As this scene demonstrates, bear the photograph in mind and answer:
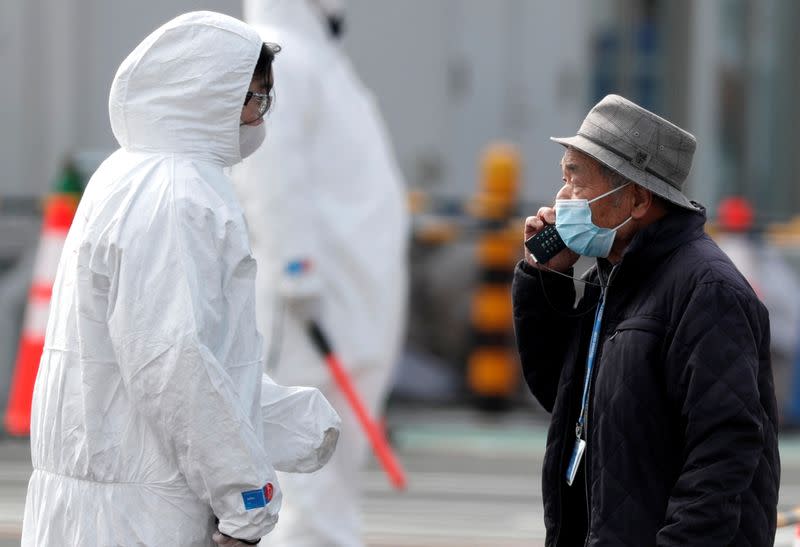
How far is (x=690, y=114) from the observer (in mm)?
12977

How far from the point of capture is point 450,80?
1165 centimetres

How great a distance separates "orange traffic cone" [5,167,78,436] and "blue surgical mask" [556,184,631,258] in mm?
5759

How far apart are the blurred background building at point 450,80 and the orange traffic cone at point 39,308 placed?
1.01 meters

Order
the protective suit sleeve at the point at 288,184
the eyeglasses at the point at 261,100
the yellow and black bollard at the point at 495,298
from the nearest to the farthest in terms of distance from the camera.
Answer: the eyeglasses at the point at 261,100 → the protective suit sleeve at the point at 288,184 → the yellow and black bollard at the point at 495,298

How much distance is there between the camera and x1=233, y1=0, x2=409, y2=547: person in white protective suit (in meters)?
5.55

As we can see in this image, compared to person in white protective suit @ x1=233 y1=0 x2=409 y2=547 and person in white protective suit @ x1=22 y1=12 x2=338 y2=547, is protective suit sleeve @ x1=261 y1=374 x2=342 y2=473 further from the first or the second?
person in white protective suit @ x1=233 y1=0 x2=409 y2=547

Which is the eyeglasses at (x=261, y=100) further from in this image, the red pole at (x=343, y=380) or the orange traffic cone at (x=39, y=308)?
the orange traffic cone at (x=39, y=308)

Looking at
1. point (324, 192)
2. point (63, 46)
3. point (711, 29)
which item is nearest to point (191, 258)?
point (324, 192)

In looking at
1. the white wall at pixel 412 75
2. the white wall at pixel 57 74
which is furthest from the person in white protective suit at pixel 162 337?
the white wall at pixel 57 74

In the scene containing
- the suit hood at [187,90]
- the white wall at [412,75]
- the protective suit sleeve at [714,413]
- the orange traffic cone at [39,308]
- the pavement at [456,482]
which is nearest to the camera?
the protective suit sleeve at [714,413]

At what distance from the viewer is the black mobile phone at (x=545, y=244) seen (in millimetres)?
3402

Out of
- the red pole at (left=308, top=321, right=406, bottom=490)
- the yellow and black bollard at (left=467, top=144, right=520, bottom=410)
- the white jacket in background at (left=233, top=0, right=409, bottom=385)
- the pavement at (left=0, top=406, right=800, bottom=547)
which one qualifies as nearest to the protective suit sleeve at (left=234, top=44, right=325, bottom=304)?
the white jacket in background at (left=233, top=0, right=409, bottom=385)

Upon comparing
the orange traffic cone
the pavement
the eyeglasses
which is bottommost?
the pavement

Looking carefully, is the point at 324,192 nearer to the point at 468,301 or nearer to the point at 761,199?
the point at 468,301
